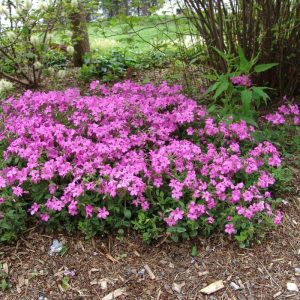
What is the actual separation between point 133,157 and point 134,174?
0.15 meters

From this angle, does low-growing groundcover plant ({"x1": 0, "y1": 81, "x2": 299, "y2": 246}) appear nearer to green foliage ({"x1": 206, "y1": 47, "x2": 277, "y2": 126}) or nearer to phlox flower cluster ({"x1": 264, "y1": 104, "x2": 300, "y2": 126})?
green foliage ({"x1": 206, "y1": 47, "x2": 277, "y2": 126})

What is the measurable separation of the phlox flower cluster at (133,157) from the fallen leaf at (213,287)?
0.99ft

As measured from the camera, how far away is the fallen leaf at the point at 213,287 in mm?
2146

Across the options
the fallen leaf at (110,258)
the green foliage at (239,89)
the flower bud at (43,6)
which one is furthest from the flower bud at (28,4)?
the fallen leaf at (110,258)

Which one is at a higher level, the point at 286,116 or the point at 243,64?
the point at 243,64

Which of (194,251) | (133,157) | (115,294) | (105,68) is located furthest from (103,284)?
(105,68)

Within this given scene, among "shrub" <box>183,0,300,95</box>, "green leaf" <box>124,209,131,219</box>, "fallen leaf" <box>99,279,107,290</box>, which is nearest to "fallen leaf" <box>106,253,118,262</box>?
"fallen leaf" <box>99,279,107,290</box>

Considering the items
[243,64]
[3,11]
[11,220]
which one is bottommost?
[11,220]

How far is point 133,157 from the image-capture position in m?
2.61

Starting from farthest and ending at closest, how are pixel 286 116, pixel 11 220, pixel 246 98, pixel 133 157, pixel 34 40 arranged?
1. pixel 34 40
2. pixel 286 116
3. pixel 246 98
4. pixel 133 157
5. pixel 11 220

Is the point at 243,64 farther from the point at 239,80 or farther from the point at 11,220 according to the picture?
the point at 11,220

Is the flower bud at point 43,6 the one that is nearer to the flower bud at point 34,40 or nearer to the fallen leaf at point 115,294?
the flower bud at point 34,40

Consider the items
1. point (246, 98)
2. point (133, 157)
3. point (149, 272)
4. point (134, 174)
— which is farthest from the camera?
point (246, 98)

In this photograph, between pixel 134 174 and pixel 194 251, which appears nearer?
pixel 194 251
